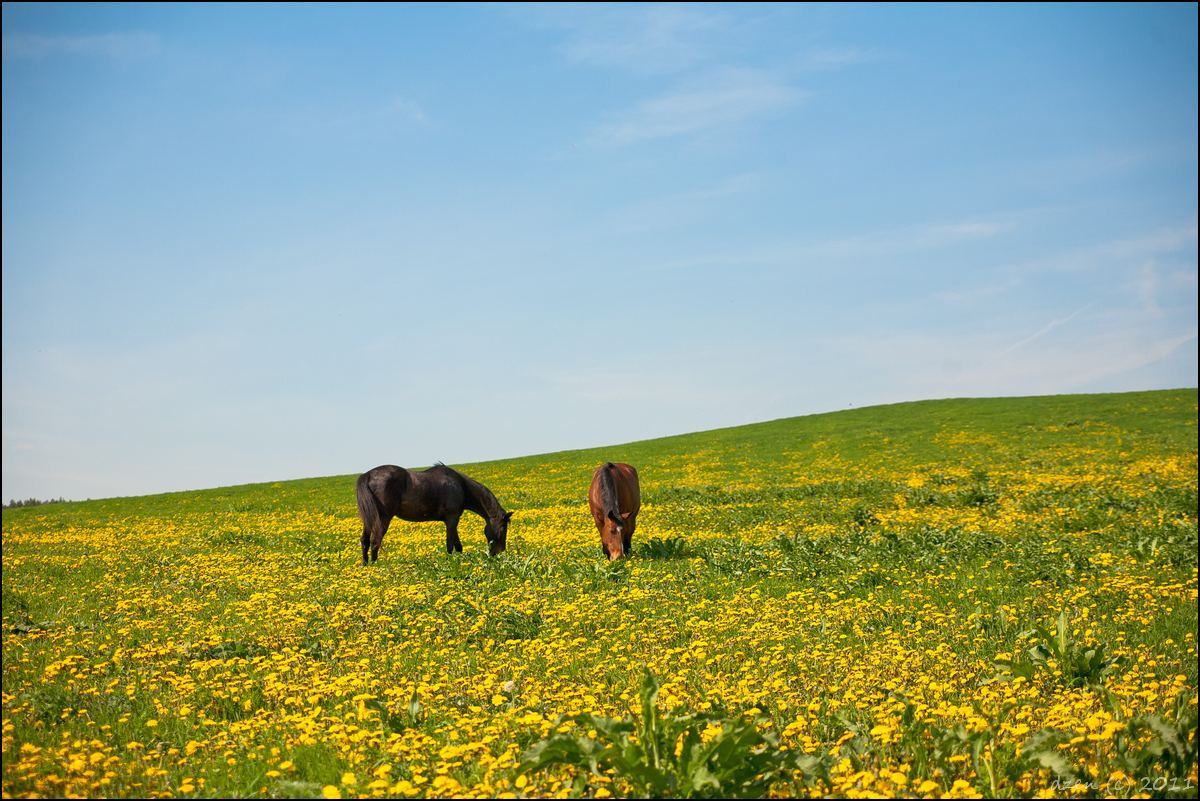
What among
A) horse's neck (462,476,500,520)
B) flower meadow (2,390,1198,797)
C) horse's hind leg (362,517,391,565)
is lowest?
flower meadow (2,390,1198,797)

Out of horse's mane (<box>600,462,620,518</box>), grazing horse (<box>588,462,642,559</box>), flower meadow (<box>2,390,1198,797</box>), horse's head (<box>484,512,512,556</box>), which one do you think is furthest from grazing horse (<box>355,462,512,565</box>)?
horse's mane (<box>600,462,620,518</box>)

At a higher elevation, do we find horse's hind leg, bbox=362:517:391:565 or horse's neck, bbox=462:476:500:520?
horse's neck, bbox=462:476:500:520

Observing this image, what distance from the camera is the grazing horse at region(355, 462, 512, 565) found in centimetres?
1939

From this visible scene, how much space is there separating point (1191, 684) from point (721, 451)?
1696 inches

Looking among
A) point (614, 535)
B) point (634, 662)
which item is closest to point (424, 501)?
point (614, 535)

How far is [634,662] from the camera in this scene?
9.24 m

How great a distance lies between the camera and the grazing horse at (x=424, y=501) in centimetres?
1939

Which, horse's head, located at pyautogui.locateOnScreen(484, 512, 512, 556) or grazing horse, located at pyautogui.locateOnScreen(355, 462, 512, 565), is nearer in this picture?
grazing horse, located at pyautogui.locateOnScreen(355, 462, 512, 565)

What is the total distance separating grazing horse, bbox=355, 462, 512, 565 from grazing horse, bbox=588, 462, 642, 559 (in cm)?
246

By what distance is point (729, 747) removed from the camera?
5418mm

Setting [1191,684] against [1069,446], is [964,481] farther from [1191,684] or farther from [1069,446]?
[1191,684]

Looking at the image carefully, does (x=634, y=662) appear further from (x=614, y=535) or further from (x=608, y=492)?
(x=608, y=492)

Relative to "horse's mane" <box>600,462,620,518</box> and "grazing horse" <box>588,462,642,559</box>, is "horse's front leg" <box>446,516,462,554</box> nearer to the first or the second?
"grazing horse" <box>588,462,642,559</box>

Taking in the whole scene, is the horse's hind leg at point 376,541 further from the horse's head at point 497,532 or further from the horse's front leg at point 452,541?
the horse's head at point 497,532
